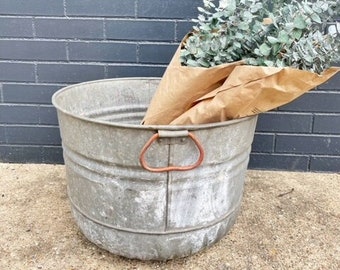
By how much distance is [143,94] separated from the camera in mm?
2234

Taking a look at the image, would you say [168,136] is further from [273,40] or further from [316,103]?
[316,103]

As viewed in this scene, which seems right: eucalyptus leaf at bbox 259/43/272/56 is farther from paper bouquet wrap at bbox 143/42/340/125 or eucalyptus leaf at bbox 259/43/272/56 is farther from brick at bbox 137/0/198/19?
brick at bbox 137/0/198/19

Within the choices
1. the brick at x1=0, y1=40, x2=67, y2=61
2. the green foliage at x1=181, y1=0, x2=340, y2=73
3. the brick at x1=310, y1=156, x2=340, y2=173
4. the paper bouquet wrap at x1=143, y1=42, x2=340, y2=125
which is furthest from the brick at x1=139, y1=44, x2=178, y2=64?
the brick at x1=310, y1=156, x2=340, y2=173

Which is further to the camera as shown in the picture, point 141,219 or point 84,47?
point 84,47

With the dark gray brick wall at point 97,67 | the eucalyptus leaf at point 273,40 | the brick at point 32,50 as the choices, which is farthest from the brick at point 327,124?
the brick at point 32,50

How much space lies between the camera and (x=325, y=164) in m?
2.67

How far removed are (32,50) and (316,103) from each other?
1754 mm

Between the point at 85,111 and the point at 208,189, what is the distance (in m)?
0.81

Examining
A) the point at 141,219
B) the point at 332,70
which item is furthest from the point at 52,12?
the point at 332,70

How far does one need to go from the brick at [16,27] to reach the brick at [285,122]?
58.9 inches

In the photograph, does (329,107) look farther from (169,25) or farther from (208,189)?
(208,189)

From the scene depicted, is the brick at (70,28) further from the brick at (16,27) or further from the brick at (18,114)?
the brick at (18,114)

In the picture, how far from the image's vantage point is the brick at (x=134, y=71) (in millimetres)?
2482

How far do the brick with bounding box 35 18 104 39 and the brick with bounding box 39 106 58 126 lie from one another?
45 centimetres
